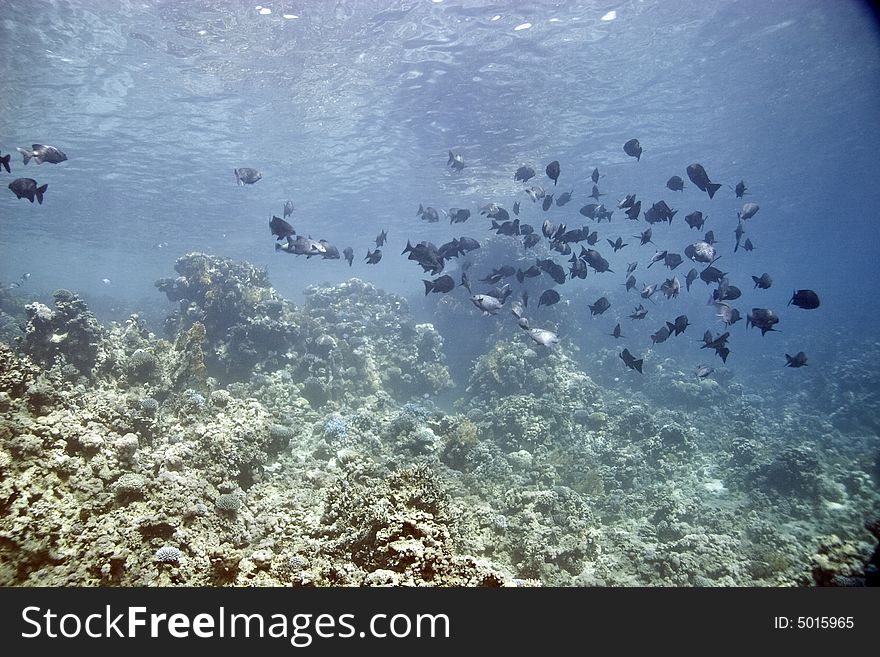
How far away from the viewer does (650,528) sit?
31.2 ft

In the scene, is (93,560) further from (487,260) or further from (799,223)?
(799,223)

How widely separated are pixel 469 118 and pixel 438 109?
193 cm

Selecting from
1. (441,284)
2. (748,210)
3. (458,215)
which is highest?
(458,215)

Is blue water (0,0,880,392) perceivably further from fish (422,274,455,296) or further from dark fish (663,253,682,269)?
fish (422,274,455,296)

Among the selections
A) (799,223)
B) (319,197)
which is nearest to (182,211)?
(319,197)

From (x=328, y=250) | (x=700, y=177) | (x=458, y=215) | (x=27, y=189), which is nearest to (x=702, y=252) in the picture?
(x=700, y=177)

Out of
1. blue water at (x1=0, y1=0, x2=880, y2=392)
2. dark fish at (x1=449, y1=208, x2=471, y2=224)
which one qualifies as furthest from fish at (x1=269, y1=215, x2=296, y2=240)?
blue water at (x1=0, y1=0, x2=880, y2=392)

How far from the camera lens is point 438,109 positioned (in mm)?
21141

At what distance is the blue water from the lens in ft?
50.9

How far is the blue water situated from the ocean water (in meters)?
0.12

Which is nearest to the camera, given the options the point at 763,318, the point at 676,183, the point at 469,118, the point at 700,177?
the point at 763,318

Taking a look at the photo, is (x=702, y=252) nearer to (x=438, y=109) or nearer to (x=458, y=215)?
(x=458, y=215)

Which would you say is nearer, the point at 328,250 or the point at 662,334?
the point at 328,250

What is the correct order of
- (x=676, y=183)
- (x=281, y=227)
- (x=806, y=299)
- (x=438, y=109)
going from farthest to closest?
(x=438, y=109) → (x=676, y=183) → (x=281, y=227) → (x=806, y=299)
